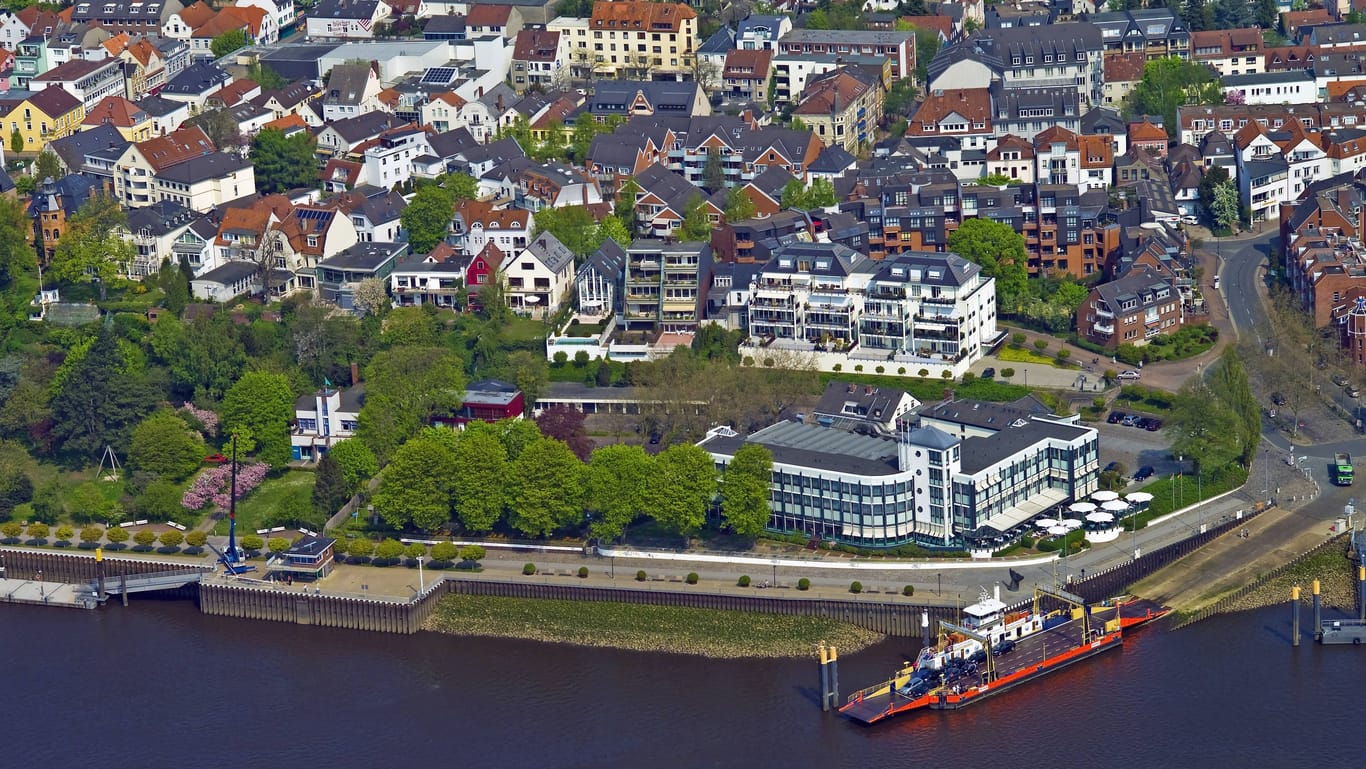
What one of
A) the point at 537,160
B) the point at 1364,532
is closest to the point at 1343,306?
the point at 1364,532

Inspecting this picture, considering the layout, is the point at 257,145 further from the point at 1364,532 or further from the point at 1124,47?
the point at 1364,532

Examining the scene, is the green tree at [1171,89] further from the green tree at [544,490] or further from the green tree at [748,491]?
the green tree at [544,490]

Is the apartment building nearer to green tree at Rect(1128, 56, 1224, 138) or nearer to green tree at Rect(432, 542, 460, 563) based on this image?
green tree at Rect(432, 542, 460, 563)

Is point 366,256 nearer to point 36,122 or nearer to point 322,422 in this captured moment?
point 322,422

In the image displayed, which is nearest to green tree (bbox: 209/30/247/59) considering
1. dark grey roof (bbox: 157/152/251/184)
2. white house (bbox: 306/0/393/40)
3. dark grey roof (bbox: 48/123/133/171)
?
white house (bbox: 306/0/393/40)

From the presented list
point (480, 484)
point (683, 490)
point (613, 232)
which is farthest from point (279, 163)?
point (683, 490)

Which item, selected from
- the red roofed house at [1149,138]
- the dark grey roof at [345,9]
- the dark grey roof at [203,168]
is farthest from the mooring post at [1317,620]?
the dark grey roof at [345,9]
